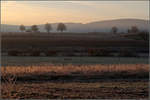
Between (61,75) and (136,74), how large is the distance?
5.61 metres

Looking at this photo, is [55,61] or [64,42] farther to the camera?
[64,42]

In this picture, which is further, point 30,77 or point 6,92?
point 30,77

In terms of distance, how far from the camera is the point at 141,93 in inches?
350

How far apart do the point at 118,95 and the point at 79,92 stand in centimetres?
175

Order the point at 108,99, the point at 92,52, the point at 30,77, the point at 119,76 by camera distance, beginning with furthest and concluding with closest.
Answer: the point at 92,52, the point at 119,76, the point at 30,77, the point at 108,99

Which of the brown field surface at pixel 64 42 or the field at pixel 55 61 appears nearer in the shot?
the field at pixel 55 61

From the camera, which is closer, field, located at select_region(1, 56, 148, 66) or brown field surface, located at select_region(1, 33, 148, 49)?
field, located at select_region(1, 56, 148, 66)

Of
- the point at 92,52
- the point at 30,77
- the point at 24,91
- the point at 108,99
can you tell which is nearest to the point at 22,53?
the point at 92,52

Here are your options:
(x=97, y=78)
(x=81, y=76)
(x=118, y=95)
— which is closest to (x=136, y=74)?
(x=97, y=78)

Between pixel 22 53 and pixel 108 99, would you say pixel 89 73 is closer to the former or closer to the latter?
pixel 108 99

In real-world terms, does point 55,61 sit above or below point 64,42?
below

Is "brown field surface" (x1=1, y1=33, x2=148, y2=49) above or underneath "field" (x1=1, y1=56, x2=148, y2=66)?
above

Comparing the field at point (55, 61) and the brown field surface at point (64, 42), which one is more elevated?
the brown field surface at point (64, 42)

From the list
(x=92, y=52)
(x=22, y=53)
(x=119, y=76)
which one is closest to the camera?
(x=119, y=76)
